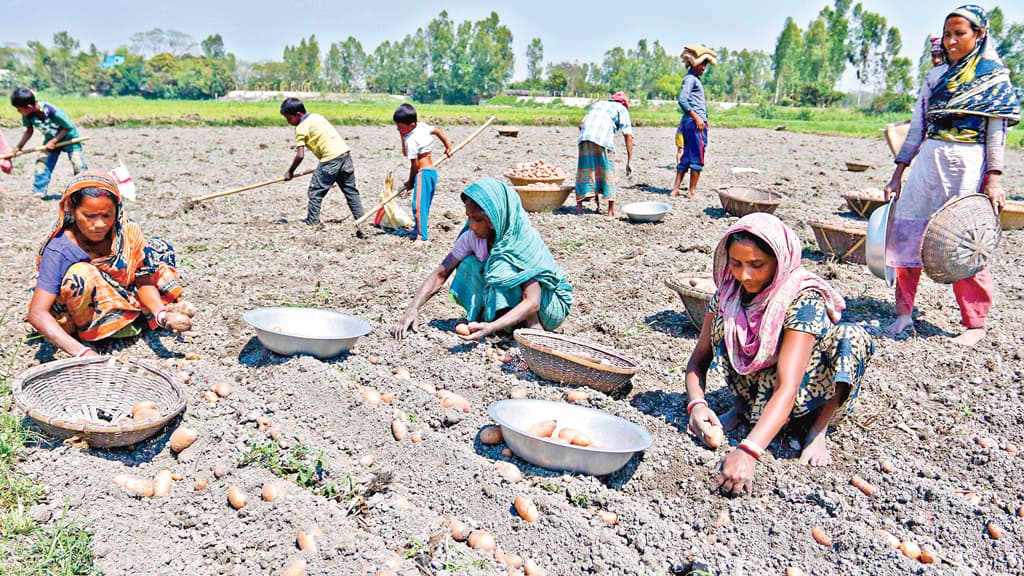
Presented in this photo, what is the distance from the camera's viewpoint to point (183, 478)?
270 cm

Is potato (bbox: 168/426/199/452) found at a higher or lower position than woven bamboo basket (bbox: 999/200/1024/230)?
lower

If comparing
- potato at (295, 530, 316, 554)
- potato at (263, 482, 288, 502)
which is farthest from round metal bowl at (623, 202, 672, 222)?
potato at (295, 530, 316, 554)

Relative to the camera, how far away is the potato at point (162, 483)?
2574 millimetres

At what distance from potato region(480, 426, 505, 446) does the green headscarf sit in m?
1.11

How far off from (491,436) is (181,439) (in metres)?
1.29

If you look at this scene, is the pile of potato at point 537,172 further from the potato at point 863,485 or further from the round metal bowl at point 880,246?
the potato at point 863,485

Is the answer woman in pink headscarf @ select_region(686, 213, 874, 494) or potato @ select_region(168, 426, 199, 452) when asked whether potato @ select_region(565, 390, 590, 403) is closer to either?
woman in pink headscarf @ select_region(686, 213, 874, 494)

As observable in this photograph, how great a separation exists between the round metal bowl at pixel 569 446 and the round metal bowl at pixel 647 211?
476 centimetres

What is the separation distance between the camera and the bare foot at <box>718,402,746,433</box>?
3.08 meters

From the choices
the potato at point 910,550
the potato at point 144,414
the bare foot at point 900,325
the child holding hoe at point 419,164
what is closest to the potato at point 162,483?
the potato at point 144,414

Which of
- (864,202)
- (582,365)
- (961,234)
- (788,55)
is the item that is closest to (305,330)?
(582,365)

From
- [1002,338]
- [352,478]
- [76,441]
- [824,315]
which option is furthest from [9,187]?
[1002,338]

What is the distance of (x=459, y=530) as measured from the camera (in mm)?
2354

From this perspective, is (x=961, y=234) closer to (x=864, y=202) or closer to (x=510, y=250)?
(x=510, y=250)
